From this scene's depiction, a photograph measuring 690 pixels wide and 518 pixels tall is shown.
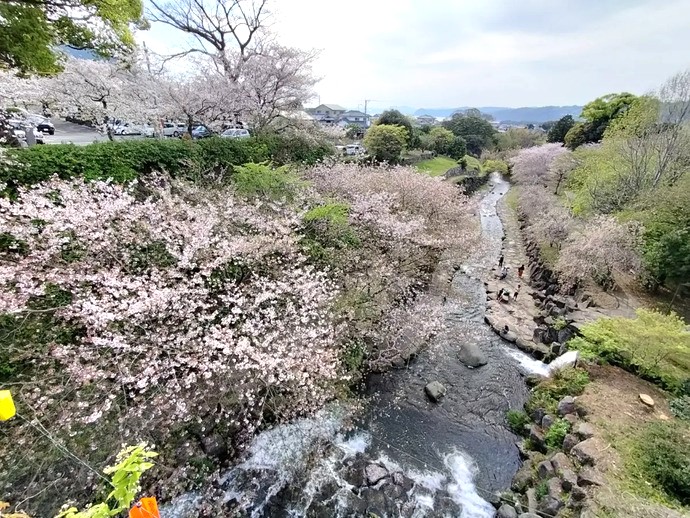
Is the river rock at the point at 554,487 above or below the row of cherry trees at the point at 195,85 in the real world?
below

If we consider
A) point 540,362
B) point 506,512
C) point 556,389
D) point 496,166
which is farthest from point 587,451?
point 496,166

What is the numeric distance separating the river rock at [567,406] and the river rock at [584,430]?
695 mm

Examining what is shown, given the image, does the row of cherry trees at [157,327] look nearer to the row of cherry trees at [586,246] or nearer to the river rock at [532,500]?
the river rock at [532,500]

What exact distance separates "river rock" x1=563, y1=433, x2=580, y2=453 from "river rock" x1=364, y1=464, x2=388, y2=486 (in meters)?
3.74

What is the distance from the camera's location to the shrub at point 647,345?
7.60 m

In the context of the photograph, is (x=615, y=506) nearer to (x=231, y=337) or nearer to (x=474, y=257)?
(x=231, y=337)

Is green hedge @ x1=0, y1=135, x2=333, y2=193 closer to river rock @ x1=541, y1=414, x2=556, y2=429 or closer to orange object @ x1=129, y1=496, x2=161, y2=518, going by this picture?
orange object @ x1=129, y1=496, x2=161, y2=518

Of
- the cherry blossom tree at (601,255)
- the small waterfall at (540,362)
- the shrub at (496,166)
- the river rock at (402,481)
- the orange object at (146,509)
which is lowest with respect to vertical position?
the river rock at (402,481)

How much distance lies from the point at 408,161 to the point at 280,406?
29.8 m

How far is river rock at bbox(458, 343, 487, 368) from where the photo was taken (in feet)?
33.4

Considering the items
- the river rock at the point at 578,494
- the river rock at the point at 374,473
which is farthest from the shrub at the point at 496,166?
the river rock at the point at 374,473

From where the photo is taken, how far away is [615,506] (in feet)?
17.1

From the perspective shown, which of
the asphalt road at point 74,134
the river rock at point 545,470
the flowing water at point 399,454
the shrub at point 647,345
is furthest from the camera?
the asphalt road at point 74,134

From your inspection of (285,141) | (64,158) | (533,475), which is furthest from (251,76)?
(533,475)
